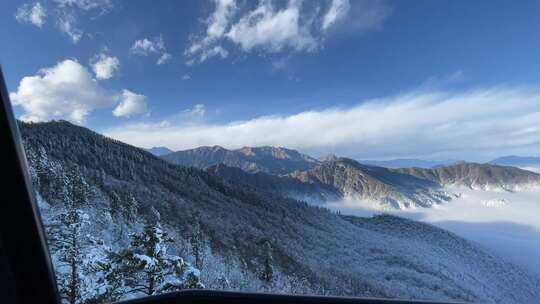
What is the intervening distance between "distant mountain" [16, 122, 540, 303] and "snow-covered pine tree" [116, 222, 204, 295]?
10.2 m

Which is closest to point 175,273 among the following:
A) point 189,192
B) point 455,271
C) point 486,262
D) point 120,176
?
point 120,176

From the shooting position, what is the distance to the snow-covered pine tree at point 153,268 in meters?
7.29

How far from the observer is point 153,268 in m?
7.47

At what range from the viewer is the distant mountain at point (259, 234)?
2912 cm

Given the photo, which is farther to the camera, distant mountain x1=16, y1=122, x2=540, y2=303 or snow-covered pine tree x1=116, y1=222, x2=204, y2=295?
distant mountain x1=16, y1=122, x2=540, y2=303

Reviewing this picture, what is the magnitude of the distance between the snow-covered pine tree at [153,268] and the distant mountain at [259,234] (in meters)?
10.2

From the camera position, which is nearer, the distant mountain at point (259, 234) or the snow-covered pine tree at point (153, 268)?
the snow-covered pine tree at point (153, 268)

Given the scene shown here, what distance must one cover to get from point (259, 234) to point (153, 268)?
4942 centimetres

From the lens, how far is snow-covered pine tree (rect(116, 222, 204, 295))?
7.29 m

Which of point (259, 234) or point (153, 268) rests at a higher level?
point (153, 268)

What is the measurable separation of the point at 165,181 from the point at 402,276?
4684 centimetres

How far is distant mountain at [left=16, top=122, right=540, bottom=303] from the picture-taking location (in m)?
29.1

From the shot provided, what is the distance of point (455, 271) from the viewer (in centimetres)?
6206

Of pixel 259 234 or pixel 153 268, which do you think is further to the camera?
pixel 259 234
